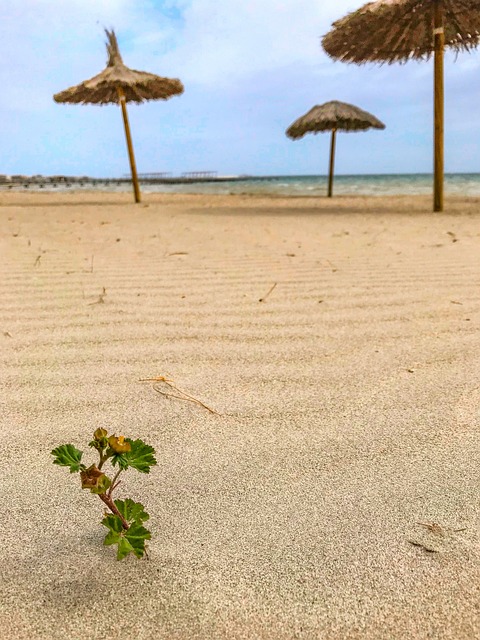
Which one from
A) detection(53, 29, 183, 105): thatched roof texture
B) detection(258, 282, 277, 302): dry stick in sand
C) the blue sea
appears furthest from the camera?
the blue sea

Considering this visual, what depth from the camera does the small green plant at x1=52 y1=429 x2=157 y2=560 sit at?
0.72 metres

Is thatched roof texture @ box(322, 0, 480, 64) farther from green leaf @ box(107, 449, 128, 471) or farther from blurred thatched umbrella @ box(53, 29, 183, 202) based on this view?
green leaf @ box(107, 449, 128, 471)

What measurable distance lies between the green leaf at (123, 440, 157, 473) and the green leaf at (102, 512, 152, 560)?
79 mm

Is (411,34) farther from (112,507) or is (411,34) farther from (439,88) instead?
(112,507)

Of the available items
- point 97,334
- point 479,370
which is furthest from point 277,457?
point 97,334

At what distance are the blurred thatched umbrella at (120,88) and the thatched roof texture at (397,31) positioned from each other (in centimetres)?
347

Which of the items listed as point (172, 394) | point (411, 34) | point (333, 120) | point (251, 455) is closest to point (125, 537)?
point (251, 455)

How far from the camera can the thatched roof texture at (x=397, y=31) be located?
590 centimetres

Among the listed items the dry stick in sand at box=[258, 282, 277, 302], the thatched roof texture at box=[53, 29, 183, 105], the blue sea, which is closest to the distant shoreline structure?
the blue sea

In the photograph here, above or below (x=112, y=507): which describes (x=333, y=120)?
above

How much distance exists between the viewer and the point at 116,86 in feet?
28.8

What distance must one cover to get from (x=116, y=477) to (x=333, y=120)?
1095 centimetres

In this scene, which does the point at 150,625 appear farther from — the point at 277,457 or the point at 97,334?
the point at 97,334

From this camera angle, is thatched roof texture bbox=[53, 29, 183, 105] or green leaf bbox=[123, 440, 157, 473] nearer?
green leaf bbox=[123, 440, 157, 473]
